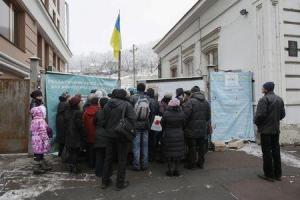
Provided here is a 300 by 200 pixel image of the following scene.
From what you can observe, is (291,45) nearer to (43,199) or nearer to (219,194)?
(219,194)

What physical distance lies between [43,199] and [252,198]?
11.7 ft

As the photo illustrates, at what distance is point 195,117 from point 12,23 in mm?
8639

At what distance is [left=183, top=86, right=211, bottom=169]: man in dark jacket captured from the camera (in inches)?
301

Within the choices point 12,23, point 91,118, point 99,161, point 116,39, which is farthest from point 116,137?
point 12,23

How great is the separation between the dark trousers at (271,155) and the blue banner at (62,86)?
4.08 m

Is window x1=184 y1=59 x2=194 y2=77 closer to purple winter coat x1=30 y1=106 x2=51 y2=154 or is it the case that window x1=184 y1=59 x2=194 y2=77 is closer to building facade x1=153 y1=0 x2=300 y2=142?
building facade x1=153 y1=0 x2=300 y2=142

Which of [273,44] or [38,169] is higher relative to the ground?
[273,44]

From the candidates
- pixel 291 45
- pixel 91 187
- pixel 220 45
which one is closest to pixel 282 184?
pixel 91 187

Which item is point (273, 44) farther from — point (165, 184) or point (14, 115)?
point (14, 115)

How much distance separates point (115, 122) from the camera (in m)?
6.32

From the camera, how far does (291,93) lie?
10352mm

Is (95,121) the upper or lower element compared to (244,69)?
lower

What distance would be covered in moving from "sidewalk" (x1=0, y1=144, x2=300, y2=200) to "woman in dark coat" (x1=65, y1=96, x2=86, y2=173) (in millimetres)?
386

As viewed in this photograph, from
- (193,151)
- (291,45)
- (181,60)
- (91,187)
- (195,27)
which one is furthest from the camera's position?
(181,60)
